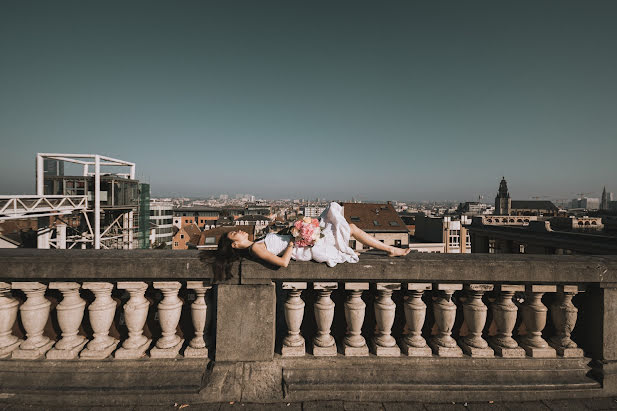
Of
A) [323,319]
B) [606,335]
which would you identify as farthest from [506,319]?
[323,319]

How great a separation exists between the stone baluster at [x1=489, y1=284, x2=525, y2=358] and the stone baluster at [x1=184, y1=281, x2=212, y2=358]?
9.76ft

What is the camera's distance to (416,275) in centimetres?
278

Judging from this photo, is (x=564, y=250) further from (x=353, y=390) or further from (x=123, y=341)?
(x=123, y=341)

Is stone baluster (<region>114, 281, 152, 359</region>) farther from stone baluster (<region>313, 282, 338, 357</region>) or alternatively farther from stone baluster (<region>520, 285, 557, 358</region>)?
stone baluster (<region>520, 285, 557, 358</region>)

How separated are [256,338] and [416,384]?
1.58 meters

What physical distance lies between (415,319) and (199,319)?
2190 millimetres

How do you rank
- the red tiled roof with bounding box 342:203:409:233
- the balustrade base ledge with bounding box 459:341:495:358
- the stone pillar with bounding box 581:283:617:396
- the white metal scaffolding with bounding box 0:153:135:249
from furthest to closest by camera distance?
the red tiled roof with bounding box 342:203:409:233
the white metal scaffolding with bounding box 0:153:135:249
the balustrade base ledge with bounding box 459:341:495:358
the stone pillar with bounding box 581:283:617:396

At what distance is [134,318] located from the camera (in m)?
2.79

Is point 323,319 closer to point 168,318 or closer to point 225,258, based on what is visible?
point 225,258

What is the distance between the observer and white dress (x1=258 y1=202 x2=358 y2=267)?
2816 mm

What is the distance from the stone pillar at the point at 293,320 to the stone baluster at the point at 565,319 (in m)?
2.62

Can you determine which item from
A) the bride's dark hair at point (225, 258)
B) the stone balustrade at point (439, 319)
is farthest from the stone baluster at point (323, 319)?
the bride's dark hair at point (225, 258)

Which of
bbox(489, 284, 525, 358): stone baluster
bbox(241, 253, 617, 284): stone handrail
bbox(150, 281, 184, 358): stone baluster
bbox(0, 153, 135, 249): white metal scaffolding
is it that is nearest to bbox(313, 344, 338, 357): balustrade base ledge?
bbox(241, 253, 617, 284): stone handrail

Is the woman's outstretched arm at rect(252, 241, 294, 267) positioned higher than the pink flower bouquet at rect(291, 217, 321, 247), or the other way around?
the pink flower bouquet at rect(291, 217, 321, 247)
